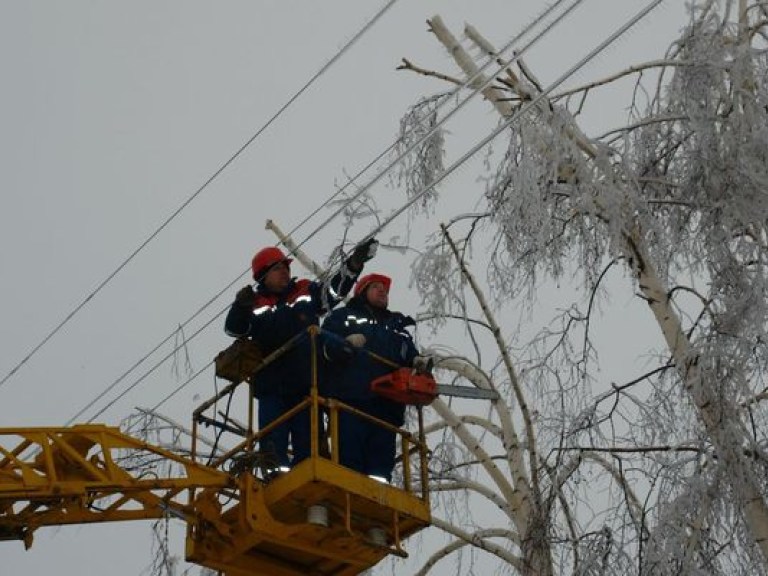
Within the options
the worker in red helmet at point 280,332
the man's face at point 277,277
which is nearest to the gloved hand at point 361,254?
the worker in red helmet at point 280,332

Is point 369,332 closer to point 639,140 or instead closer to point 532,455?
point 532,455

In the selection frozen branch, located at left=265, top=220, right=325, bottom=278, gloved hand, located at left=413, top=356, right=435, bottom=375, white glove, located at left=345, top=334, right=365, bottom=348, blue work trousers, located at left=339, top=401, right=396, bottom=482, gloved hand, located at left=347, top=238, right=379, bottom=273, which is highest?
frozen branch, located at left=265, top=220, right=325, bottom=278

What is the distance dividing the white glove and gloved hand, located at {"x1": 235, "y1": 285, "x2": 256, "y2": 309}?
765 millimetres

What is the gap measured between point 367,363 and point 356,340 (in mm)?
322

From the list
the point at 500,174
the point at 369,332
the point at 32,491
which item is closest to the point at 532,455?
the point at 369,332

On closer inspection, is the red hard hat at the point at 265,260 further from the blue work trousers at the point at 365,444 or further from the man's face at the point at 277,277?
the blue work trousers at the point at 365,444

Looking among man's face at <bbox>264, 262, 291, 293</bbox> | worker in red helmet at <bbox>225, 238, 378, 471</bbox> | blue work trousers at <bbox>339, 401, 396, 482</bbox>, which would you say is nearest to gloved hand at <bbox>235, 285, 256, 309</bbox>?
worker in red helmet at <bbox>225, 238, 378, 471</bbox>

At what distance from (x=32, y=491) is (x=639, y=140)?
5047 mm

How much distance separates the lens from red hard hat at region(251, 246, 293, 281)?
966 centimetres

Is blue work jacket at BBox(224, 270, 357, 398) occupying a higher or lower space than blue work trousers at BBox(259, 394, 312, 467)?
higher

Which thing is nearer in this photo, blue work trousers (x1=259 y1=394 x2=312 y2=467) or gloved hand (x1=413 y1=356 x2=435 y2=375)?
blue work trousers (x1=259 y1=394 x2=312 y2=467)

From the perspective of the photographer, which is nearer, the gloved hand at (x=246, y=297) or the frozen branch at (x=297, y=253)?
the gloved hand at (x=246, y=297)

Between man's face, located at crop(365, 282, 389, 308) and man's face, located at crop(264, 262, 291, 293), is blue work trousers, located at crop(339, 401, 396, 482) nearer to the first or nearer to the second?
man's face, located at crop(365, 282, 389, 308)

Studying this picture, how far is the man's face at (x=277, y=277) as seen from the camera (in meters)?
9.63
